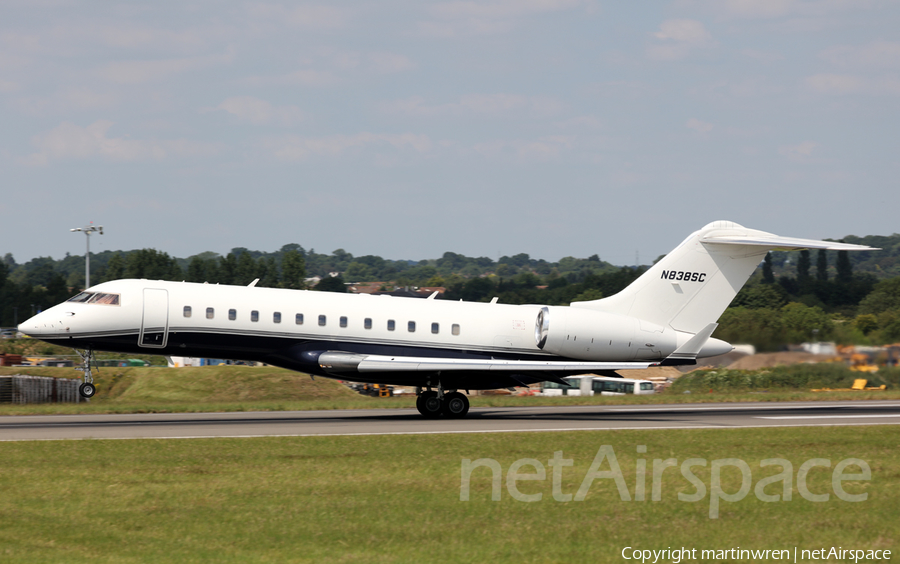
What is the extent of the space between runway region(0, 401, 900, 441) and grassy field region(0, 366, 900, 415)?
2.44 meters

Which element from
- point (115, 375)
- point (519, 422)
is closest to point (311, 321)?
point (519, 422)

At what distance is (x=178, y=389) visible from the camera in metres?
37.2

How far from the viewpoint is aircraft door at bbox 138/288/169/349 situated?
2416 centimetres

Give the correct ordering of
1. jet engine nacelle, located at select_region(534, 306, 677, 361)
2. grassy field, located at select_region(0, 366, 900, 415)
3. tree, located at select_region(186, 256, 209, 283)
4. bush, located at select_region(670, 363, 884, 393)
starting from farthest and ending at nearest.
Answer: tree, located at select_region(186, 256, 209, 283) < bush, located at select_region(670, 363, 884, 393) < grassy field, located at select_region(0, 366, 900, 415) < jet engine nacelle, located at select_region(534, 306, 677, 361)

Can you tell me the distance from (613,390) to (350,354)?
83.6 feet

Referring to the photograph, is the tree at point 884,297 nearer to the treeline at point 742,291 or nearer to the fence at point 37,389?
the treeline at point 742,291

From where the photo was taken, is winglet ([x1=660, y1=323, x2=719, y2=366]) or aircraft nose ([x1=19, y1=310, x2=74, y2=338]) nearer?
aircraft nose ([x1=19, y1=310, x2=74, y2=338])

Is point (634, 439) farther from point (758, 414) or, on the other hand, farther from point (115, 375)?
point (115, 375)

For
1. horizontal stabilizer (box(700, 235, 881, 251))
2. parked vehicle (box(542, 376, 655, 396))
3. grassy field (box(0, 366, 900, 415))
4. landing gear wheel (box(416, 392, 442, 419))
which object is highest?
horizontal stabilizer (box(700, 235, 881, 251))

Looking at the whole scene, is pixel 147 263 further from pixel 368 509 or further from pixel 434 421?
pixel 368 509

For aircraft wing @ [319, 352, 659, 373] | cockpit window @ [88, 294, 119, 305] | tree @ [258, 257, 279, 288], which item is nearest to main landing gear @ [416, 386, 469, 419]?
aircraft wing @ [319, 352, 659, 373]

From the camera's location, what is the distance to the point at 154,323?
79.3ft

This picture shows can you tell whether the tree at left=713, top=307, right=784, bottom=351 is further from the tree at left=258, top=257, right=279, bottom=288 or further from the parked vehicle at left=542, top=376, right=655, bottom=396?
the tree at left=258, top=257, right=279, bottom=288

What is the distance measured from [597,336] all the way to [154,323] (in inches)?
500
